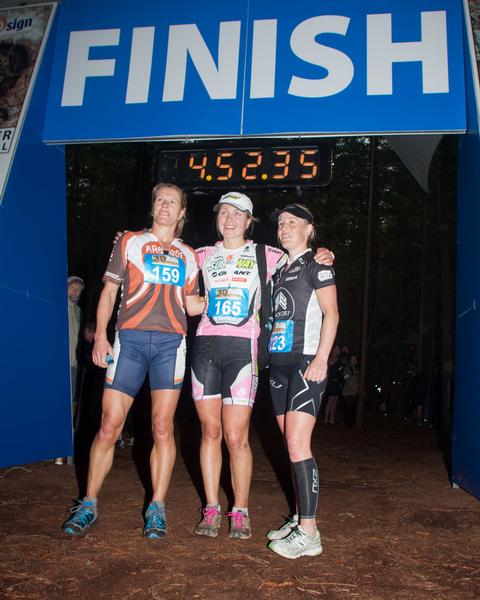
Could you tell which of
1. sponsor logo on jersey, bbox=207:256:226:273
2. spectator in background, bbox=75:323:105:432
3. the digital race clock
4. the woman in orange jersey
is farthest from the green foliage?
the woman in orange jersey

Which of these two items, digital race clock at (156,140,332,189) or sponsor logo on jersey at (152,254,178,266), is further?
digital race clock at (156,140,332,189)

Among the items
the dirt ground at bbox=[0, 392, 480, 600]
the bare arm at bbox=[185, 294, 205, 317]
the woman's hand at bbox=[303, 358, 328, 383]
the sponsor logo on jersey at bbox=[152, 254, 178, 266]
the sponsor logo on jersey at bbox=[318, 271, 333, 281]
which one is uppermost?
the sponsor logo on jersey at bbox=[152, 254, 178, 266]

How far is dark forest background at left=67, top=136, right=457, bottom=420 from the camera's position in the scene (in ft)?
51.8

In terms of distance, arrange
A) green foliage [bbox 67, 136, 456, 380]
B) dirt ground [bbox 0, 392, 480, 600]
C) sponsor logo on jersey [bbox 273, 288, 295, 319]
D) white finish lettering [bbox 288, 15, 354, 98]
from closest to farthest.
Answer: dirt ground [bbox 0, 392, 480, 600], sponsor logo on jersey [bbox 273, 288, 295, 319], white finish lettering [bbox 288, 15, 354, 98], green foliage [bbox 67, 136, 456, 380]

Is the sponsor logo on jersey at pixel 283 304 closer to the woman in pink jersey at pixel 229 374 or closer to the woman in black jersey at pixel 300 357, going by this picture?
the woman in black jersey at pixel 300 357

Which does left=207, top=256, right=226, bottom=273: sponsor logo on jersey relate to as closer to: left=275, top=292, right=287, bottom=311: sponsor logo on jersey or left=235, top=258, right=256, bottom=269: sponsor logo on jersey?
left=235, top=258, right=256, bottom=269: sponsor logo on jersey

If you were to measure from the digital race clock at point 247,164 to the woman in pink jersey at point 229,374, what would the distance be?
8.95 ft

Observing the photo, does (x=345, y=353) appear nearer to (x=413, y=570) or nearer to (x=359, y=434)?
(x=359, y=434)

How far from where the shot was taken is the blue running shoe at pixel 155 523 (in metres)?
3.73

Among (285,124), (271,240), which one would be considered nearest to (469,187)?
(285,124)

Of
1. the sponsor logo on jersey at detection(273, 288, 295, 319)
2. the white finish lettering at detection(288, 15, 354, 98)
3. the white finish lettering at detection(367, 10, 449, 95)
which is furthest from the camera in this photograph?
the white finish lettering at detection(288, 15, 354, 98)

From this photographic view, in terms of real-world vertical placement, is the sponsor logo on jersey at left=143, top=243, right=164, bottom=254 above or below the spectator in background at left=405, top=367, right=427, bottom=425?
above

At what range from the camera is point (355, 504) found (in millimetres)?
5102

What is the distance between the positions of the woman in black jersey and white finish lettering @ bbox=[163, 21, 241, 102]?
2.20 metres
